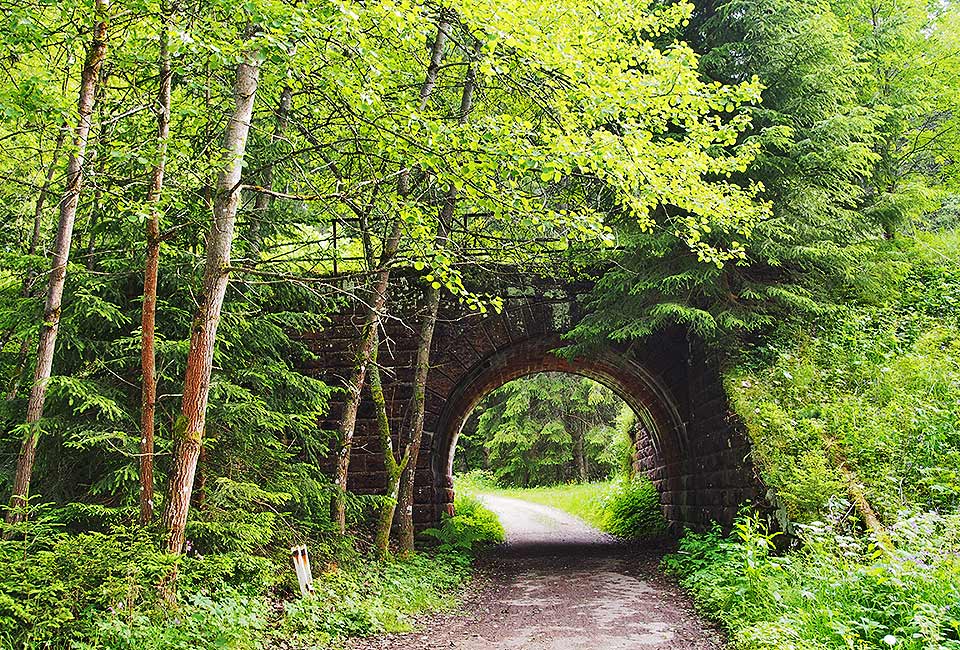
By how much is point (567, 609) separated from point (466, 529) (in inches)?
187

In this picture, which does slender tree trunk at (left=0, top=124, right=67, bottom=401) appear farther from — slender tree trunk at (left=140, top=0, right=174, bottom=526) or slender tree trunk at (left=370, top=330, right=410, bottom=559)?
slender tree trunk at (left=370, top=330, right=410, bottom=559)

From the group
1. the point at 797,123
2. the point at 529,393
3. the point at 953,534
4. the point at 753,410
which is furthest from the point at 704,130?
the point at 529,393

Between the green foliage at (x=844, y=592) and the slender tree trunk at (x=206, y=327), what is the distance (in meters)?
4.26

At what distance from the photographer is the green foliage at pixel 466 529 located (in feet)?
35.8

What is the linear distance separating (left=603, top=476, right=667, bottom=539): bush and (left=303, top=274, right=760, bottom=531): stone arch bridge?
189 cm

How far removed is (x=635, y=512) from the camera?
594 inches

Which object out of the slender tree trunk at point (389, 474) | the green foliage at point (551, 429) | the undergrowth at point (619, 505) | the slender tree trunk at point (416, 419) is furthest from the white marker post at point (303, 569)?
the green foliage at point (551, 429)

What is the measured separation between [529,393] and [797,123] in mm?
17465

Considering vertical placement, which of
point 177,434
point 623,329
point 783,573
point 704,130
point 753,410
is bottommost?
point 783,573

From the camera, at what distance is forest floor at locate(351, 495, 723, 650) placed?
243 inches

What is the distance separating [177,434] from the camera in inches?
206

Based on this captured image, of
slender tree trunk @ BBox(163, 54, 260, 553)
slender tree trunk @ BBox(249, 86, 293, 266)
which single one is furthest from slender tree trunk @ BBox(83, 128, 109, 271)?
slender tree trunk @ BBox(249, 86, 293, 266)

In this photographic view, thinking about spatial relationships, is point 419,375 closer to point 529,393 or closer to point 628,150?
point 628,150

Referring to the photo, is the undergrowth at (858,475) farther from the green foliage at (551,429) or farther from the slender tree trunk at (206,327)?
the green foliage at (551,429)
